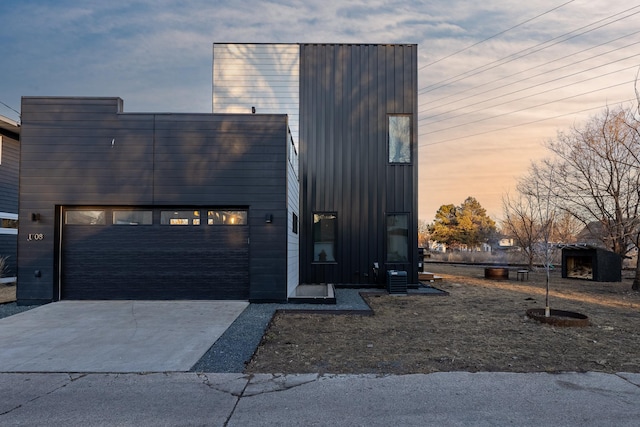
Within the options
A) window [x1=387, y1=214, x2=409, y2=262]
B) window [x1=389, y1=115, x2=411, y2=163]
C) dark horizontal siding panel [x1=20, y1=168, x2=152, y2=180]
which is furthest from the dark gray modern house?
window [x1=389, y1=115, x2=411, y2=163]

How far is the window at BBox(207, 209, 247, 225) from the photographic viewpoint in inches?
359

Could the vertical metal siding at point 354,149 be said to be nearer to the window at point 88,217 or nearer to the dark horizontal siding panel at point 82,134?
the dark horizontal siding panel at point 82,134

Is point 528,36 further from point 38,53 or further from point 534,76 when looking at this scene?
point 38,53

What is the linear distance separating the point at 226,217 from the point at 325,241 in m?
3.98

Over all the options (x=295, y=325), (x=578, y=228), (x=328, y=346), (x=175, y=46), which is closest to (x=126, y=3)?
(x=175, y=46)

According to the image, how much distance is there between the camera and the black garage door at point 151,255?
352 inches

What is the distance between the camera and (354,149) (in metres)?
12.3

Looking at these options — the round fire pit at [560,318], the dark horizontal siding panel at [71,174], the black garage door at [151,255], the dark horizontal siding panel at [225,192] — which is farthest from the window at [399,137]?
the dark horizontal siding panel at [71,174]

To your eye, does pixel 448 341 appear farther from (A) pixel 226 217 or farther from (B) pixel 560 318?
(A) pixel 226 217

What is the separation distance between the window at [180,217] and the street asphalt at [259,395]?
13.4 feet

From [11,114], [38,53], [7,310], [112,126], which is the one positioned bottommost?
[7,310]

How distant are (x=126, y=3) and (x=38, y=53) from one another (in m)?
7.33

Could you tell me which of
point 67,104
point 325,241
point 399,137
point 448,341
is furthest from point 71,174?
point 399,137

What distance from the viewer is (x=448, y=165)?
22703mm
